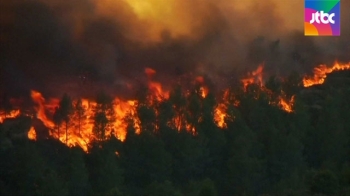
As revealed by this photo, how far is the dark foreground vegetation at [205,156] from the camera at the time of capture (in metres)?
15.6

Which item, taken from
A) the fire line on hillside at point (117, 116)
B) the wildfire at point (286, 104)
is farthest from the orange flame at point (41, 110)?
the wildfire at point (286, 104)

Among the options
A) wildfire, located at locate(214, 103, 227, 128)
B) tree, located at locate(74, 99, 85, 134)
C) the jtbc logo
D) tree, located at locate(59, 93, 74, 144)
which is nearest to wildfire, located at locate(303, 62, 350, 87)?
the jtbc logo

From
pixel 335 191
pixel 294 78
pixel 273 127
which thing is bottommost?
pixel 335 191

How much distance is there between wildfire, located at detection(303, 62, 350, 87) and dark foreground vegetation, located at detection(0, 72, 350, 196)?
5334mm

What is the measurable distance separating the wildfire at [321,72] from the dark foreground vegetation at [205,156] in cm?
533

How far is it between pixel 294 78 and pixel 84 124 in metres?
8.68

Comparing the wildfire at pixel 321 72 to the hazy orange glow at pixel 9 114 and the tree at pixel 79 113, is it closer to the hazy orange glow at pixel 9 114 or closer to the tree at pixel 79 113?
the tree at pixel 79 113

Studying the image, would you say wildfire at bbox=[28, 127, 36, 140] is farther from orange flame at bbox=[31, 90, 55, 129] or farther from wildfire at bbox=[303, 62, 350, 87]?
wildfire at bbox=[303, 62, 350, 87]

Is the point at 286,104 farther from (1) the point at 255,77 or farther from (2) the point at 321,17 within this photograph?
(1) the point at 255,77

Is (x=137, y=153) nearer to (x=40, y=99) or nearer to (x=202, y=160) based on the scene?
(x=202, y=160)

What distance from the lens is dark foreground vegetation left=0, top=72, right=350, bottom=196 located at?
15.6 meters

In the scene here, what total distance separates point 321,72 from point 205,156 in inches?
528

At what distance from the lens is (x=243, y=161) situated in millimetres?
18703

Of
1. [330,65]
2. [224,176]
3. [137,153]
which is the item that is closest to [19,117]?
[137,153]
